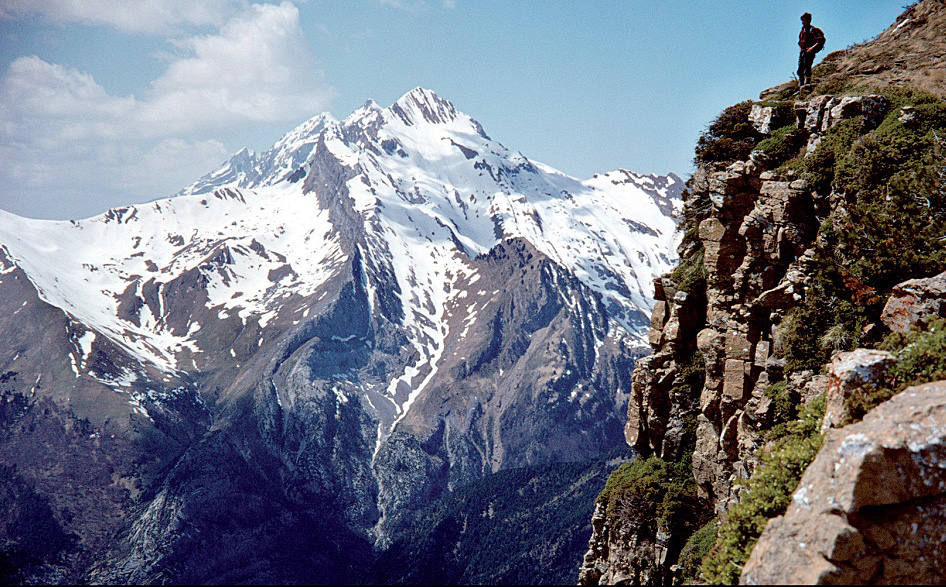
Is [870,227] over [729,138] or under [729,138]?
under

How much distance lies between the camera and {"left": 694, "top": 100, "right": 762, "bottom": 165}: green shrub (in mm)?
39188

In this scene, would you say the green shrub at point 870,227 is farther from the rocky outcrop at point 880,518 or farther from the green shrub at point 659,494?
the green shrub at point 659,494

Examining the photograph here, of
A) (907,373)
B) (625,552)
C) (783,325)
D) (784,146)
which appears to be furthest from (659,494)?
(784,146)

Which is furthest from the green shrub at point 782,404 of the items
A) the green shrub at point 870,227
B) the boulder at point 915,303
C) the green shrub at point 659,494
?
the green shrub at point 659,494

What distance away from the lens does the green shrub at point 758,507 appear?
1983cm

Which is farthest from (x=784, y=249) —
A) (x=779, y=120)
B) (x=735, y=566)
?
(x=735, y=566)

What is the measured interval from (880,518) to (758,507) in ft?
17.3

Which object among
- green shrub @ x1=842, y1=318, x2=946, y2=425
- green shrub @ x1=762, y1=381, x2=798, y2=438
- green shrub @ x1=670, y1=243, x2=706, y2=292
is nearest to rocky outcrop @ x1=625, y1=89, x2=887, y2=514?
green shrub @ x1=762, y1=381, x2=798, y2=438

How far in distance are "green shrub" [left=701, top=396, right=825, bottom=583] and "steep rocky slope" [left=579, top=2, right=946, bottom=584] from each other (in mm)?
69

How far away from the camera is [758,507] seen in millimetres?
20172

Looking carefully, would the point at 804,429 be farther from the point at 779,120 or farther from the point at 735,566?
the point at 779,120

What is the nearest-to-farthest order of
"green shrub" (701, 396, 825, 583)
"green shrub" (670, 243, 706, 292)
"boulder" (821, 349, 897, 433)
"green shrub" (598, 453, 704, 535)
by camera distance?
1. "boulder" (821, 349, 897, 433)
2. "green shrub" (701, 396, 825, 583)
3. "green shrub" (598, 453, 704, 535)
4. "green shrub" (670, 243, 706, 292)

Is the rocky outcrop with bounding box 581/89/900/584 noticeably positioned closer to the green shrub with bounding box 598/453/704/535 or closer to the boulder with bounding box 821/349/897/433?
the green shrub with bounding box 598/453/704/535

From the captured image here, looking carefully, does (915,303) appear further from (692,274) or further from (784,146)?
(692,274)
